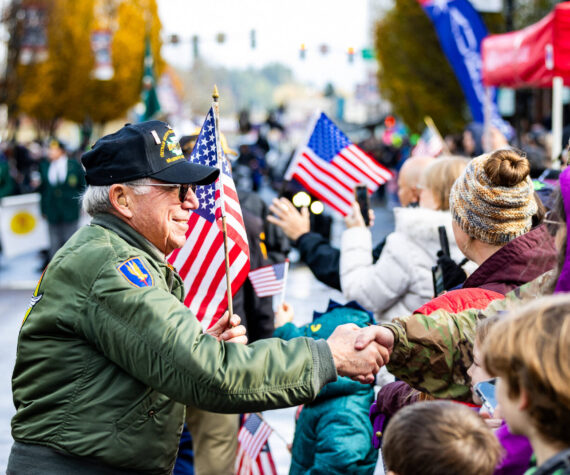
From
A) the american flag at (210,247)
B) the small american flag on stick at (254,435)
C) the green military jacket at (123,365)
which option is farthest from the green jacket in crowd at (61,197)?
the green military jacket at (123,365)

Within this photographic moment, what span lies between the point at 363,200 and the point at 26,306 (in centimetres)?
760

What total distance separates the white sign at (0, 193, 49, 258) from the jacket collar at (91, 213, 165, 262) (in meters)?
13.8

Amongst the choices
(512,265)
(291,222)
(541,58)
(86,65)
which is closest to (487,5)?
(541,58)

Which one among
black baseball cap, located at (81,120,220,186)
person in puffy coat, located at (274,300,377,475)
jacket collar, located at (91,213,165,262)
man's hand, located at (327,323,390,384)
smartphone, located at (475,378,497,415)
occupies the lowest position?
person in puffy coat, located at (274,300,377,475)

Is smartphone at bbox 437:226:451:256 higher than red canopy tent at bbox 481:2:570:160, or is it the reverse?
red canopy tent at bbox 481:2:570:160

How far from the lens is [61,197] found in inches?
545

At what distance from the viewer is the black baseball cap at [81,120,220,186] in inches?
113

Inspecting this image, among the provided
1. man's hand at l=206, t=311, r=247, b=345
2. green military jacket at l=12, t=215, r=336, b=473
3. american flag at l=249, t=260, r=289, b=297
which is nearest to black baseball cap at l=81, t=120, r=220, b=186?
green military jacket at l=12, t=215, r=336, b=473

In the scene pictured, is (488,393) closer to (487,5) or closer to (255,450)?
(255,450)

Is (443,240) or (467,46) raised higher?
(467,46)

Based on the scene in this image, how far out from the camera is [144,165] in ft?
9.51

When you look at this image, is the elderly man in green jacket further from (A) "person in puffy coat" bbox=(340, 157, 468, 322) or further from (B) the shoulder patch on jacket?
(A) "person in puffy coat" bbox=(340, 157, 468, 322)

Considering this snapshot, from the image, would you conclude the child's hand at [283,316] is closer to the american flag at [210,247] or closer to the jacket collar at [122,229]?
the american flag at [210,247]

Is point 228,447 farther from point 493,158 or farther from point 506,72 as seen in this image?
point 506,72
